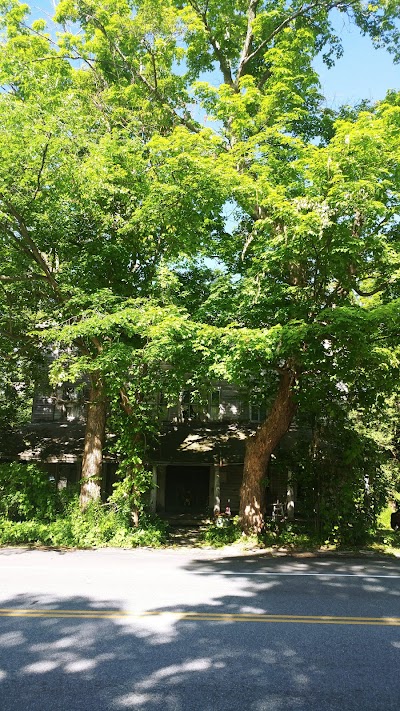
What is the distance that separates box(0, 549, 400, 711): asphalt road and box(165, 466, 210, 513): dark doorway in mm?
16196

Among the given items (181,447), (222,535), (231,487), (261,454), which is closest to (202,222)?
(261,454)

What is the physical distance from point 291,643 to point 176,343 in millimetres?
8003

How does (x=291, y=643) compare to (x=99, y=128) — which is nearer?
(x=291, y=643)

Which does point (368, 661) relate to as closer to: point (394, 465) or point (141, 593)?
point (141, 593)

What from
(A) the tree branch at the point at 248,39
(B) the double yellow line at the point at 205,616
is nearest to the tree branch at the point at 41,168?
(A) the tree branch at the point at 248,39

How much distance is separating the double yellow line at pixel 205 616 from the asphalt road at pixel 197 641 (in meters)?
0.01

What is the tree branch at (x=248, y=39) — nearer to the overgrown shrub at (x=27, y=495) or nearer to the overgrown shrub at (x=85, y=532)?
the overgrown shrub at (x=27, y=495)

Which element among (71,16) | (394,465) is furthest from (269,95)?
(394,465)

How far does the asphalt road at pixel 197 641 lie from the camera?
4.29 meters

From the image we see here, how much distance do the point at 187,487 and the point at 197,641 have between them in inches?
823

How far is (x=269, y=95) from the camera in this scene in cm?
1502

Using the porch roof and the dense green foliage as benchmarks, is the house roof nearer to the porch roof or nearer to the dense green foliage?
the porch roof

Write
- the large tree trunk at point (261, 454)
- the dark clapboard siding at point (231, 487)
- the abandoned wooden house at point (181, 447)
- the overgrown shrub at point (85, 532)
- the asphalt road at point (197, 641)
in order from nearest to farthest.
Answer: the asphalt road at point (197, 641) → the overgrown shrub at point (85, 532) → the large tree trunk at point (261, 454) → the abandoned wooden house at point (181, 447) → the dark clapboard siding at point (231, 487)

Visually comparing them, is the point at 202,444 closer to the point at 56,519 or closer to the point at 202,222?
the point at 56,519
